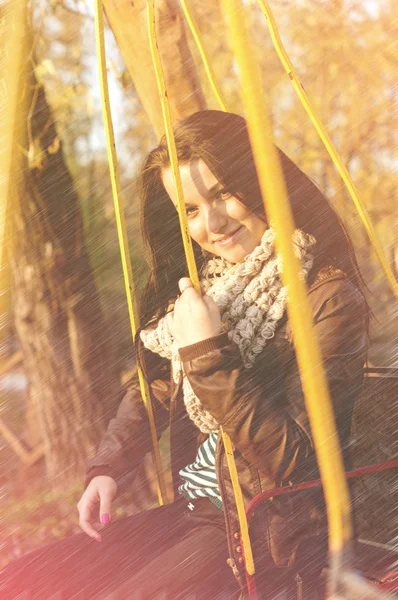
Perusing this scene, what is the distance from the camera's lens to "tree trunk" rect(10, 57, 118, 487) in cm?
125

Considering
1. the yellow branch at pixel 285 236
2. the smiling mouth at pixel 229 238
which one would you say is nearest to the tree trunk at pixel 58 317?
the smiling mouth at pixel 229 238

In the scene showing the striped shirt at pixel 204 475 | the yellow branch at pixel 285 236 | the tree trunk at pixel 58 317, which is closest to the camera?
the yellow branch at pixel 285 236

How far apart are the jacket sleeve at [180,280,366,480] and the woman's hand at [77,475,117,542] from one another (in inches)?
11.4

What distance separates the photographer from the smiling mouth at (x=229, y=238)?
0.84 metres

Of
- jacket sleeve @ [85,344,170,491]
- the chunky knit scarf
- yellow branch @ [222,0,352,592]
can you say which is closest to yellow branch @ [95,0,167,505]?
jacket sleeve @ [85,344,170,491]

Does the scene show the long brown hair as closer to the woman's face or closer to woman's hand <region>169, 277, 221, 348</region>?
the woman's face

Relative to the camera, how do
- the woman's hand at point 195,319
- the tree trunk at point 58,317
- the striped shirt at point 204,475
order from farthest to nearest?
the tree trunk at point 58,317
the striped shirt at point 204,475
the woman's hand at point 195,319

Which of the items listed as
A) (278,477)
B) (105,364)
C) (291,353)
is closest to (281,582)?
(278,477)

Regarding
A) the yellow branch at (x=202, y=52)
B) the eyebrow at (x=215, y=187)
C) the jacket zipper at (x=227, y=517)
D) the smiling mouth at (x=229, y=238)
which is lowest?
the jacket zipper at (x=227, y=517)

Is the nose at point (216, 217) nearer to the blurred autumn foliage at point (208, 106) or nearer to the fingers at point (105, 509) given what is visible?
the blurred autumn foliage at point (208, 106)

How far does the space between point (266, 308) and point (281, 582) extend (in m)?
0.35

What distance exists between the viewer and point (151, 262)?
989mm

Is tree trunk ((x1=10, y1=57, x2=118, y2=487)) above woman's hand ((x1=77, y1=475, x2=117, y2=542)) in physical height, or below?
above

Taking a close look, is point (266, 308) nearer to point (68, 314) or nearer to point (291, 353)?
point (291, 353)
